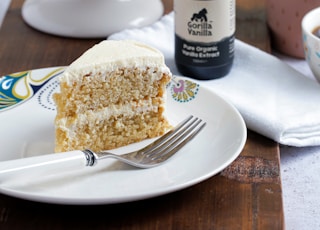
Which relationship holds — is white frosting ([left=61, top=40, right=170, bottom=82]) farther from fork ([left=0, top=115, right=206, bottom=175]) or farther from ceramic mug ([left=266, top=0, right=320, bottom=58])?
ceramic mug ([left=266, top=0, right=320, bottom=58])

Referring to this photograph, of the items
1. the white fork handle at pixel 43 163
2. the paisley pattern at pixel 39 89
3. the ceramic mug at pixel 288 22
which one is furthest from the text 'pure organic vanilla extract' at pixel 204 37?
the white fork handle at pixel 43 163

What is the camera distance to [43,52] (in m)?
1.53

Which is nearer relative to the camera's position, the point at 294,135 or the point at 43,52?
the point at 294,135

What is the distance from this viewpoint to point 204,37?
1.36m

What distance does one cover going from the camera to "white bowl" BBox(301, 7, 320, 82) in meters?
1.37

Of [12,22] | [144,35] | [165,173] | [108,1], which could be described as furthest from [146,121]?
[12,22]

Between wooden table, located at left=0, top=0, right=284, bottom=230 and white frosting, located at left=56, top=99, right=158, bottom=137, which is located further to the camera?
white frosting, located at left=56, top=99, right=158, bottom=137

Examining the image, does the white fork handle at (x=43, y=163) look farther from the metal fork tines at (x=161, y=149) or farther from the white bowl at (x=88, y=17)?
the white bowl at (x=88, y=17)

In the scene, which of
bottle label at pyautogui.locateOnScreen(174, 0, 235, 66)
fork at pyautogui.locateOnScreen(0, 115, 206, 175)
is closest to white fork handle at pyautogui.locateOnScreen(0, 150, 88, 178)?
fork at pyautogui.locateOnScreen(0, 115, 206, 175)

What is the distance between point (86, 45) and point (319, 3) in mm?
504

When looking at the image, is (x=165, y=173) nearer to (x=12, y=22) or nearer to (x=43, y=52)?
(x=43, y=52)

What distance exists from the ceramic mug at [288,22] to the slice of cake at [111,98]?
51cm

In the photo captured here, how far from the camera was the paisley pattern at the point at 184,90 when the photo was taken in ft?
4.09

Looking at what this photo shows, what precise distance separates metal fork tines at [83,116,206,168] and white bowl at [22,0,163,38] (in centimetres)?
49
